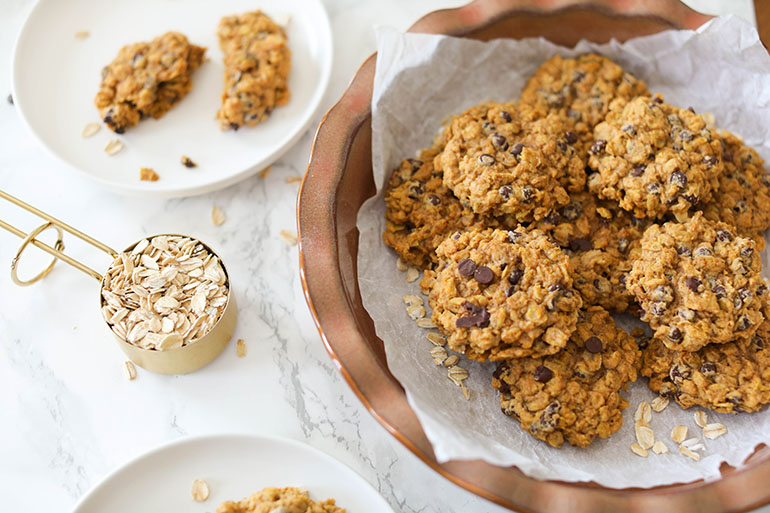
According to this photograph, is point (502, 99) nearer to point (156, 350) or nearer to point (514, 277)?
point (514, 277)

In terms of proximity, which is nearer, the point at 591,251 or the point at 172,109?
the point at 591,251

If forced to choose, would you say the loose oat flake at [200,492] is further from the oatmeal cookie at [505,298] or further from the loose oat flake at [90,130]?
the loose oat flake at [90,130]

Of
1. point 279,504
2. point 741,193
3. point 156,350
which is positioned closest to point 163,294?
point 156,350

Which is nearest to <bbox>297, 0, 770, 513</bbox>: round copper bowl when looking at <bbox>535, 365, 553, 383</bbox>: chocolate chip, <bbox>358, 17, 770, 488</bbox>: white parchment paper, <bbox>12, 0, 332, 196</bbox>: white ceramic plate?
<bbox>358, 17, 770, 488</bbox>: white parchment paper

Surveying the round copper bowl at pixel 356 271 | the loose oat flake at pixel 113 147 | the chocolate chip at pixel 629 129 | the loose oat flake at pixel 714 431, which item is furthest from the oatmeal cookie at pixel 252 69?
the loose oat flake at pixel 714 431

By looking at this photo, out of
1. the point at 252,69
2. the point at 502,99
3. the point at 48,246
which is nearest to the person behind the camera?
the point at 48,246

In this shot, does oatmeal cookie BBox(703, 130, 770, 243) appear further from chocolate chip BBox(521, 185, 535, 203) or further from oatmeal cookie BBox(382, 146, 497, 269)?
oatmeal cookie BBox(382, 146, 497, 269)

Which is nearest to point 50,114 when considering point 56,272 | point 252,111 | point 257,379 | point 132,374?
point 56,272
